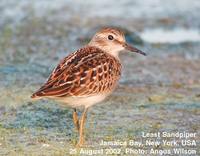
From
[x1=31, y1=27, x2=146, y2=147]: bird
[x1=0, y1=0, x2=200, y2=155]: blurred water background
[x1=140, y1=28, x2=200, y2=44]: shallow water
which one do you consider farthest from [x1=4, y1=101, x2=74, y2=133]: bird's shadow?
[x1=140, y1=28, x2=200, y2=44]: shallow water

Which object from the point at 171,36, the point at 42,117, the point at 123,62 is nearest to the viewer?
the point at 42,117

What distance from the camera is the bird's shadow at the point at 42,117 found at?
32.4 feet

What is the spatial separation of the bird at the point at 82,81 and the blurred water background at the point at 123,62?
55 cm

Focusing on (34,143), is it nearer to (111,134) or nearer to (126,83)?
(111,134)

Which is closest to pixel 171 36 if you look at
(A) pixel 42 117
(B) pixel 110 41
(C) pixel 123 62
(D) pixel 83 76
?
(C) pixel 123 62

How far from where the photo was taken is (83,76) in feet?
29.2

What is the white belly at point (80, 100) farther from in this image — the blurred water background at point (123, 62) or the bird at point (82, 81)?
the blurred water background at point (123, 62)

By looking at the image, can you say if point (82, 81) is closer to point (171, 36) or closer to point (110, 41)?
point (110, 41)

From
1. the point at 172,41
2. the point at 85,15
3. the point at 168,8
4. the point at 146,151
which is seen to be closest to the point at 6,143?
the point at 146,151

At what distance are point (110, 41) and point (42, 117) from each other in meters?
1.46

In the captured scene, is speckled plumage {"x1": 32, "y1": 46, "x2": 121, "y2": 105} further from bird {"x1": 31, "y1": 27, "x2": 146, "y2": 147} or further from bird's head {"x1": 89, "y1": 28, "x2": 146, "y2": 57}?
bird's head {"x1": 89, "y1": 28, "x2": 146, "y2": 57}

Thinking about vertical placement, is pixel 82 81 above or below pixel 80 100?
above

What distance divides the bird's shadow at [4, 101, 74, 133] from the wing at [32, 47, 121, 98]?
3.28ft

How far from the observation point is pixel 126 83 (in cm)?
1258
